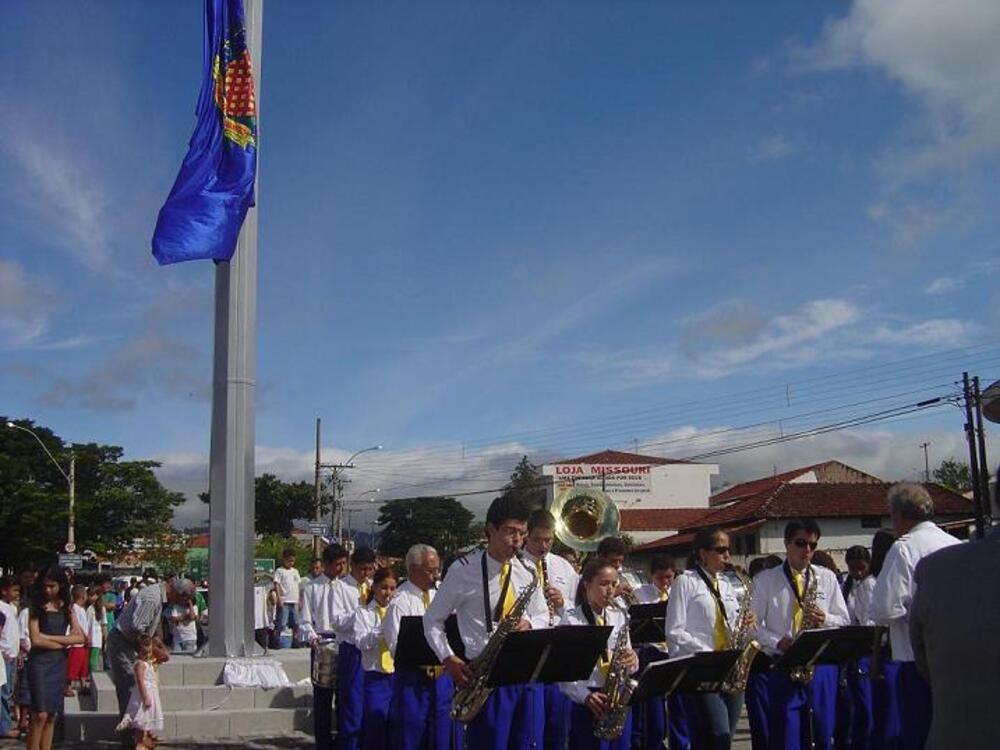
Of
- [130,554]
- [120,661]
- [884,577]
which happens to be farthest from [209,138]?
[130,554]

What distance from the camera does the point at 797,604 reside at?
25.2 feet

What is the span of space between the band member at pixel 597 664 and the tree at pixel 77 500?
47.9 meters

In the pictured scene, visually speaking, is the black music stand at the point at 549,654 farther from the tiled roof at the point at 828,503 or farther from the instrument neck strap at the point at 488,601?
the tiled roof at the point at 828,503

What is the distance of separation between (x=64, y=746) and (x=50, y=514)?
4401cm

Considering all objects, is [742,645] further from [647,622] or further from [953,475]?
[953,475]

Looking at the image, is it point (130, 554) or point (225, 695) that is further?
point (130, 554)

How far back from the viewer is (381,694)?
9.01m

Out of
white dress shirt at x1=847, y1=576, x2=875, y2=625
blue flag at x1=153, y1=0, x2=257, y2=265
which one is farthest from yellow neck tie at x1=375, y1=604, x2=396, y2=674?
blue flag at x1=153, y1=0, x2=257, y2=265

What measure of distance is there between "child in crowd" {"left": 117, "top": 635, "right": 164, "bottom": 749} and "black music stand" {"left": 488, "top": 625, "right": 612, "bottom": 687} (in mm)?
5603

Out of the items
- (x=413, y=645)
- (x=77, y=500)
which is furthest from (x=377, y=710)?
(x=77, y=500)

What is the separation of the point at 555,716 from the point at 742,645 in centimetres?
155

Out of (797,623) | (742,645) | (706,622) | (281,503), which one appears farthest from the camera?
(281,503)

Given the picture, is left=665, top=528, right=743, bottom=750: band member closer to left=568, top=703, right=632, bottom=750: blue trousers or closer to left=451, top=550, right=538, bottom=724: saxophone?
left=568, top=703, right=632, bottom=750: blue trousers

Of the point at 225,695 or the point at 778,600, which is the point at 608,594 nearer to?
the point at 778,600
